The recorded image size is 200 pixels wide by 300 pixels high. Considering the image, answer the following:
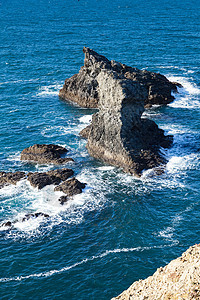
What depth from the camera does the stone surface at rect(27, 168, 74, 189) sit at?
63156 millimetres

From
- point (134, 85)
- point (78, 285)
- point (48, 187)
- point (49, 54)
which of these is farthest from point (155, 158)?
point (49, 54)

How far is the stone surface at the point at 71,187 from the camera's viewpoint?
200ft

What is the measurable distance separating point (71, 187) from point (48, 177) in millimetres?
4500

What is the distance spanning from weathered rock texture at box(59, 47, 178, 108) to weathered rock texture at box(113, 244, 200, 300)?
63.5 meters

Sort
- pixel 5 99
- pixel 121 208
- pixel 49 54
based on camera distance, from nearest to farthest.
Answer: pixel 121 208 → pixel 5 99 → pixel 49 54

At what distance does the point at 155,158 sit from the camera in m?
67.8

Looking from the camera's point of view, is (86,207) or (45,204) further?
(45,204)

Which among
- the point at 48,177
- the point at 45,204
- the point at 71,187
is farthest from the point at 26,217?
the point at 48,177

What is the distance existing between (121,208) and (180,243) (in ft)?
33.4

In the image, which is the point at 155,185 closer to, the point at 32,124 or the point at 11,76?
the point at 32,124

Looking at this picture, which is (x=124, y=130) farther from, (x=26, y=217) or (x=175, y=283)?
(x=175, y=283)

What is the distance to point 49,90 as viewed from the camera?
345 ft

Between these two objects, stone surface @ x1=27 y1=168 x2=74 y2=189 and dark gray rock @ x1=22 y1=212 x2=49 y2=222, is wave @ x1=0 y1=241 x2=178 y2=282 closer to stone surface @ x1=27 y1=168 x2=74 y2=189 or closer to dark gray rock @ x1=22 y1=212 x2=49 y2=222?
dark gray rock @ x1=22 y1=212 x2=49 y2=222

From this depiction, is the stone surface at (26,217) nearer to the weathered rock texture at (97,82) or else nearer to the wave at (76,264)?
the wave at (76,264)
